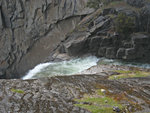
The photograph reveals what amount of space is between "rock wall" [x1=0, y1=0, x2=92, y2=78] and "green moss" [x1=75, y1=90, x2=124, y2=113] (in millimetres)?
32221

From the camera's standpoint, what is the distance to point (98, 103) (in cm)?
817

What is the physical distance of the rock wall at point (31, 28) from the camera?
4050 cm

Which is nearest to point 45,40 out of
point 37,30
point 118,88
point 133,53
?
point 37,30

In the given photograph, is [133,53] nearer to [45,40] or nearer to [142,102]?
[142,102]

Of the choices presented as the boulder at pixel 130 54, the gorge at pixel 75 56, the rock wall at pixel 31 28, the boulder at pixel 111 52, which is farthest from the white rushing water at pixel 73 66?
the rock wall at pixel 31 28

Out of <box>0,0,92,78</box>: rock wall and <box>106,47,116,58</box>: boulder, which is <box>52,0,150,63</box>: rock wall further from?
<box>0,0,92,78</box>: rock wall

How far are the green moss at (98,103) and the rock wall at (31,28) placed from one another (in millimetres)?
32221

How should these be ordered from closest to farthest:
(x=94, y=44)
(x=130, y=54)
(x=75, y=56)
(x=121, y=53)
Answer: (x=130, y=54) → (x=121, y=53) → (x=94, y=44) → (x=75, y=56)

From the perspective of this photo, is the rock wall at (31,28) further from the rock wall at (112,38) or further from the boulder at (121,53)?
the boulder at (121,53)

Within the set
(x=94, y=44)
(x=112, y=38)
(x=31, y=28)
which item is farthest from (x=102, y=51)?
(x=31, y=28)

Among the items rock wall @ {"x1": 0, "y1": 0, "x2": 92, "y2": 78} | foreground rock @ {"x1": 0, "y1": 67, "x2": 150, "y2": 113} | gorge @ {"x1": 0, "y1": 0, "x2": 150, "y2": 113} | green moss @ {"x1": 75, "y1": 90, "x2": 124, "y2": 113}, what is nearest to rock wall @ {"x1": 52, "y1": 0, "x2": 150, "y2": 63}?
gorge @ {"x1": 0, "y1": 0, "x2": 150, "y2": 113}

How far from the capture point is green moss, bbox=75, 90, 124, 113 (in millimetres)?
7531

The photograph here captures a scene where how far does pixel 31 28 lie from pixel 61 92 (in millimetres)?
36266

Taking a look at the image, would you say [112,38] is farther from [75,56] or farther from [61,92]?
[61,92]
